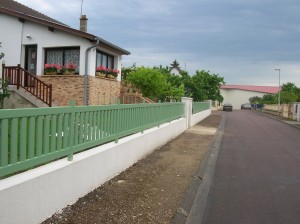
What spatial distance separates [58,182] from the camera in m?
4.85

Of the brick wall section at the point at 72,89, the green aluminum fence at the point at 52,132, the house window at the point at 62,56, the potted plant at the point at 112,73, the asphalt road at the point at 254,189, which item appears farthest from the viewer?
the potted plant at the point at 112,73

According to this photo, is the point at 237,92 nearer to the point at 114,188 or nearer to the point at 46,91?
the point at 46,91

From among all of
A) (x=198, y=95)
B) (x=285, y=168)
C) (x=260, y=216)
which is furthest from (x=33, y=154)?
(x=198, y=95)

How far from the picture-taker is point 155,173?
7852 mm

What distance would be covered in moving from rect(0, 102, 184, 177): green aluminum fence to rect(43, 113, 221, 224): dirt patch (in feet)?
2.69

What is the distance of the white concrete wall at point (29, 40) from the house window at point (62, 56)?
33 cm

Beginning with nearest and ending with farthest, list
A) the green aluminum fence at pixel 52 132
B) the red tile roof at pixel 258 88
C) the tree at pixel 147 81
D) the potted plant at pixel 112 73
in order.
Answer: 1. the green aluminum fence at pixel 52 132
2. the potted plant at pixel 112 73
3. the tree at pixel 147 81
4. the red tile roof at pixel 258 88

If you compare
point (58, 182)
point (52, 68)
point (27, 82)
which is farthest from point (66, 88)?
point (58, 182)

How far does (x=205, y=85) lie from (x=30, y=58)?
27099 mm

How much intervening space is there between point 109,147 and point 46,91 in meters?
8.18

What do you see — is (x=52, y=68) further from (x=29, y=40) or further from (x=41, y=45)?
(x=29, y=40)

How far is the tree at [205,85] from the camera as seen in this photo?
37188 mm

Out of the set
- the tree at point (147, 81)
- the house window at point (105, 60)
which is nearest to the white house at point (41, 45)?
the house window at point (105, 60)

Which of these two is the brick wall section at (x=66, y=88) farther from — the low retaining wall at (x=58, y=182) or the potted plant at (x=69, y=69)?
the low retaining wall at (x=58, y=182)
